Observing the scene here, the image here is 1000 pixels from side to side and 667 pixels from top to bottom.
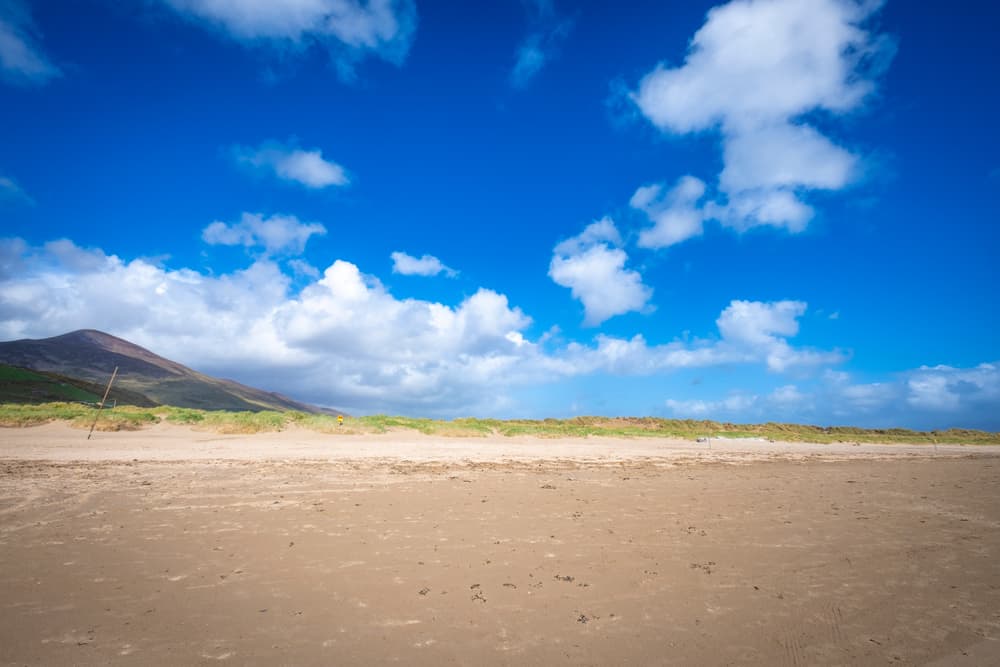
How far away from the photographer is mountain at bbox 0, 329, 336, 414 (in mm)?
82688

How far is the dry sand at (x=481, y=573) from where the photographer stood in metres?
4.02

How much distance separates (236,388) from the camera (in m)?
114

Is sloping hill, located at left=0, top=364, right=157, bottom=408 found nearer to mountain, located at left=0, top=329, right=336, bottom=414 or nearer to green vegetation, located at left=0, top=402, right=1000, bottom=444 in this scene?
green vegetation, located at left=0, top=402, right=1000, bottom=444

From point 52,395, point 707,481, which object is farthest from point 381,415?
point 52,395

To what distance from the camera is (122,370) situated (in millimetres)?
95750

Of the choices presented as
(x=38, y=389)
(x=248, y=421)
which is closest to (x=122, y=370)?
(x=38, y=389)

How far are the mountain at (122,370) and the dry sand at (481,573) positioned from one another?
8220cm

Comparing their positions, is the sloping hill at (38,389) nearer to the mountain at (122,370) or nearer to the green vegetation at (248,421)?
the green vegetation at (248,421)

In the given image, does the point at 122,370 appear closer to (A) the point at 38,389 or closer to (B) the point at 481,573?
(A) the point at 38,389

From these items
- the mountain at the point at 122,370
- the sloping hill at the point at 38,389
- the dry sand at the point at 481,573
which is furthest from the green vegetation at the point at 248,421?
the mountain at the point at 122,370

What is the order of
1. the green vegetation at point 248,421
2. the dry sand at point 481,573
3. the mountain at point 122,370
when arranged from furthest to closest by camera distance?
the mountain at point 122,370, the green vegetation at point 248,421, the dry sand at point 481,573

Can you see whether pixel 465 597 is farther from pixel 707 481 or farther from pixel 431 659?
pixel 707 481

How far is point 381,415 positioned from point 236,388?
326 ft

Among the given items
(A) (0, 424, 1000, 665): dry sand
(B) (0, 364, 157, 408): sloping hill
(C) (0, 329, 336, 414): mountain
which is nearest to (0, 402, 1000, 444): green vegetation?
(A) (0, 424, 1000, 665): dry sand
